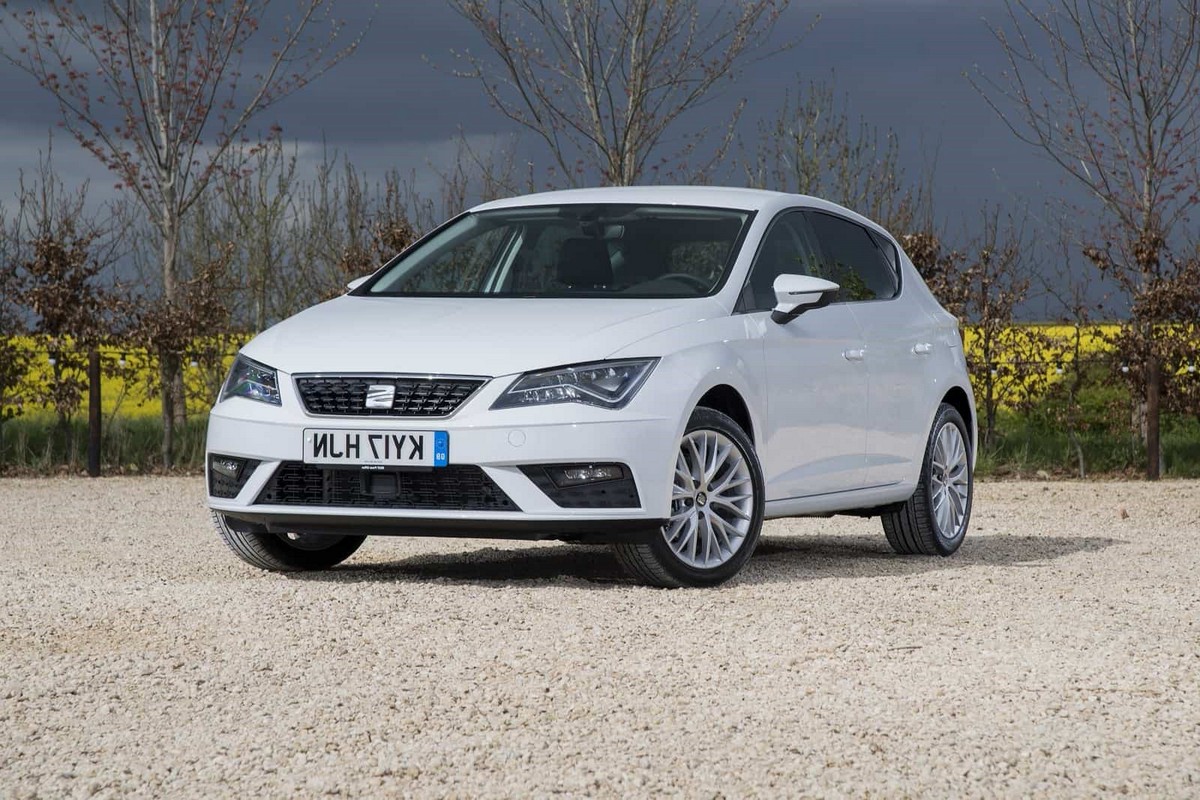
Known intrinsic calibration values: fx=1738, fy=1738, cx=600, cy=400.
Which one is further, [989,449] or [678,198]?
[989,449]

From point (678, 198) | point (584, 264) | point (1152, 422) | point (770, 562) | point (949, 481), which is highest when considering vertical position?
point (678, 198)

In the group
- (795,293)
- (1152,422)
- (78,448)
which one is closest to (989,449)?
(1152,422)

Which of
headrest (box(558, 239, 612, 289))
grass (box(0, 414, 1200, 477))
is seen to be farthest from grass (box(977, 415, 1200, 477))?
headrest (box(558, 239, 612, 289))

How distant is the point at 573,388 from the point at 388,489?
0.87m

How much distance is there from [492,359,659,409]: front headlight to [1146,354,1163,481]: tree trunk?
10316 mm

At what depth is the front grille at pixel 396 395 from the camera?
685 cm

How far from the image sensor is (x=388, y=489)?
702 centimetres

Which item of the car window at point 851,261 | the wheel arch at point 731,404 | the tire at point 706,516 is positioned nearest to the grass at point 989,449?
the car window at point 851,261

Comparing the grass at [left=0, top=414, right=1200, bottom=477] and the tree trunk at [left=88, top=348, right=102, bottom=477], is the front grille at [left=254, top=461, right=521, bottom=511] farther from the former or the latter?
the grass at [left=0, top=414, right=1200, bottom=477]

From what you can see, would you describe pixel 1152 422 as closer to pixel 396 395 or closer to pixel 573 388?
pixel 573 388

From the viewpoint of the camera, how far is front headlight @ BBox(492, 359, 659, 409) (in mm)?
6820

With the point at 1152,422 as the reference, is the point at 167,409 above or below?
above

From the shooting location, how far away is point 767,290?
8.01 meters

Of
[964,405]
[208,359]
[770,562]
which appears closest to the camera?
[770,562]
